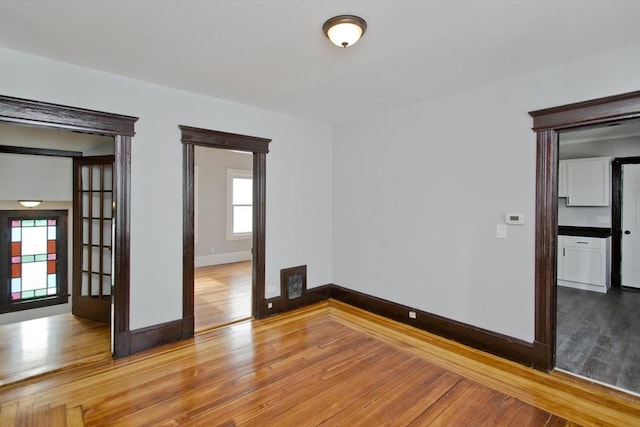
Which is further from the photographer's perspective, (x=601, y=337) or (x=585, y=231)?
(x=585, y=231)

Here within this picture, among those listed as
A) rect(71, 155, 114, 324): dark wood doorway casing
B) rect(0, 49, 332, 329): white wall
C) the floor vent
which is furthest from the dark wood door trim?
rect(71, 155, 114, 324): dark wood doorway casing

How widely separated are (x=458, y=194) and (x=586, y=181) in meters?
3.77

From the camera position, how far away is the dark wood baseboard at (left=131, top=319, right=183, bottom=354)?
308 centimetres

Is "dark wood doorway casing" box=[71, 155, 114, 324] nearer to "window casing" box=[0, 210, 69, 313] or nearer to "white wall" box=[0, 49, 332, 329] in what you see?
"white wall" box=[0, 49, 332, 329]

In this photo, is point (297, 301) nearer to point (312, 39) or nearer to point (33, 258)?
point (312, 39)

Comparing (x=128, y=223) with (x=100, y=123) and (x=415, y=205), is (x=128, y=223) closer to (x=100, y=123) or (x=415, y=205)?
(x=100, y=123)

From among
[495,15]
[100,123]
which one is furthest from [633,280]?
[100,123]

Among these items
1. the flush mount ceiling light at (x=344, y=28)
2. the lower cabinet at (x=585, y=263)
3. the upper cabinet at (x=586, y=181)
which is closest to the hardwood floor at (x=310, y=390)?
the flush mount ceiling light at (x=344, y=28)

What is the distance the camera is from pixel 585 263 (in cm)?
525

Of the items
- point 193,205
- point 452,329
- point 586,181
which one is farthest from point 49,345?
point 586,181

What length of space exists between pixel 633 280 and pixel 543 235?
13.4 ft

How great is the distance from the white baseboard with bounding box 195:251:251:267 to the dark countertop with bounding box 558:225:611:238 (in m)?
6.50

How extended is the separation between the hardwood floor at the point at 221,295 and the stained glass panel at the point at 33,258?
2399 mm

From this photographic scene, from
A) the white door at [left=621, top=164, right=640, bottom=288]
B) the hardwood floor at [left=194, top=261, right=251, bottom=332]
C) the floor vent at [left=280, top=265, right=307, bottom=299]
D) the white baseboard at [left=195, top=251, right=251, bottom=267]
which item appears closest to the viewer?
the hardwood floor at [left=194, top=261, right=251, bottom=332]
